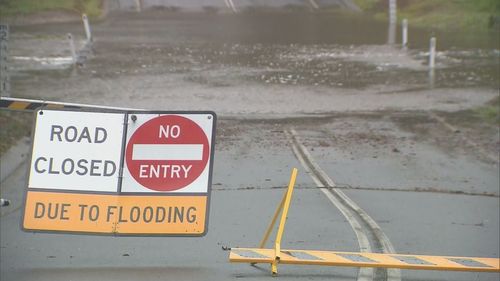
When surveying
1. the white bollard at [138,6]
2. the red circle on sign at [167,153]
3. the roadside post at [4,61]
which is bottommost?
the red circle on sign at [167,153]

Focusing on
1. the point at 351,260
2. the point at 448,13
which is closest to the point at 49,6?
the point at 448,13

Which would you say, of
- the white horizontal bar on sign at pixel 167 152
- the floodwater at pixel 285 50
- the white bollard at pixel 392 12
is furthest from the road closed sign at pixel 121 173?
the white bollard at pixel 392 12

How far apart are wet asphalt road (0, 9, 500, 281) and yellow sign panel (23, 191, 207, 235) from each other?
378mm

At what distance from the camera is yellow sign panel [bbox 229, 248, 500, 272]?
848 centimetres

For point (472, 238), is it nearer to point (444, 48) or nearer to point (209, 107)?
point (209, 107)

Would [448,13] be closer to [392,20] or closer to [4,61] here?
[392,20]

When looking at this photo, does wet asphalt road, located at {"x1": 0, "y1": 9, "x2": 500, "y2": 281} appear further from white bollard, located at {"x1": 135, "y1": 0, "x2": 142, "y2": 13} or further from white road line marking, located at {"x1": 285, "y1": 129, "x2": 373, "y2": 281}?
white bollard, located at {"x1": 135, "y1": 0, "x2": 142, "y2": 13}

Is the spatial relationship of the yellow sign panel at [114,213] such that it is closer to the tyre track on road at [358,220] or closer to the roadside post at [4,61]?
the tyre track on road at [358,220]

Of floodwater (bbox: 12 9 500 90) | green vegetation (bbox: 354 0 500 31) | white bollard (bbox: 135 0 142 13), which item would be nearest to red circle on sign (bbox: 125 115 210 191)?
floodwater (bbox: 12 9 500 90)

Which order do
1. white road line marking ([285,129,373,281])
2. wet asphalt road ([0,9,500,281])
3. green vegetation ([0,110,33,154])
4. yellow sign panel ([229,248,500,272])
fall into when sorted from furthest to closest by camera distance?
1. green vegetation ([0,110,33,154])
2. wet asphalt road ([0,9,500,281])
3. white road line marking ([285,129,373,281])
4. yellow sign panel ([229,248,500,272])

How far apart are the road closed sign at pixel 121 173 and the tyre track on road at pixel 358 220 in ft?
5.19

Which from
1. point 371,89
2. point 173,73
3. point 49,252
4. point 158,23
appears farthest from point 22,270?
point 158,23

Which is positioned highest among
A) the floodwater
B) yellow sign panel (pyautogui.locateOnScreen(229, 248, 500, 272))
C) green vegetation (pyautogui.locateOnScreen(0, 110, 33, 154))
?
the floodwater

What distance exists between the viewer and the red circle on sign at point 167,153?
29.7 ft
